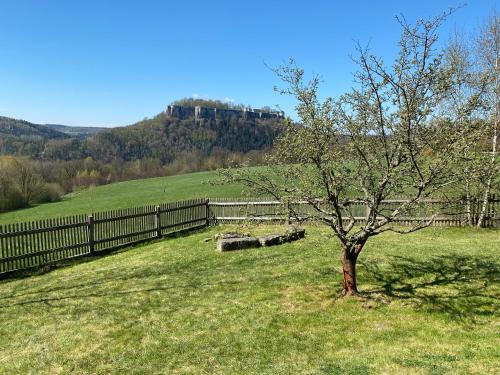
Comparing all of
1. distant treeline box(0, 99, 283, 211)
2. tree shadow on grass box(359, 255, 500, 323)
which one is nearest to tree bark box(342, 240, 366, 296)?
tree shadow on grass box(359, 255, 500, 323)

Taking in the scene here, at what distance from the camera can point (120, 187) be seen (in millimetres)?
60625

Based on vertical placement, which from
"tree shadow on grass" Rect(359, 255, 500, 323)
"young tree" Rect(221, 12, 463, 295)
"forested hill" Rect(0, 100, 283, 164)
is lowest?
"tree shadow on grass" Rect(359, 255, 500, 323)

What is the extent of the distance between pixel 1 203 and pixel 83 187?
28.5m

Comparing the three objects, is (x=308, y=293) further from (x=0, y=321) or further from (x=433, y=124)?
(x=0, y=321)

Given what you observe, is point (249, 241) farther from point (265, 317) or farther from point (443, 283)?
point (443, 283)

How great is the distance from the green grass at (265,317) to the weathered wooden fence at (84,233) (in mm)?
1311

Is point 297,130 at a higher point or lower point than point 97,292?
higher

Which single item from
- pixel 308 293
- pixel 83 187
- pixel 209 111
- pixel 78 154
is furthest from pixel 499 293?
pixel 209 111

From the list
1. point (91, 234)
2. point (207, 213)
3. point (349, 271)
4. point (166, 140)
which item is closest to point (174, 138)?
point (166, 140)

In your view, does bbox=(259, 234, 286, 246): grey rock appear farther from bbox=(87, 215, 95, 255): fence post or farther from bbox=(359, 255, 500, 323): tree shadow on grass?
bbox=(87, 215, 95, 255): fence post

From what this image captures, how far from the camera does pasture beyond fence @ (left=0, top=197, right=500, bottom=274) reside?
41.6 feet

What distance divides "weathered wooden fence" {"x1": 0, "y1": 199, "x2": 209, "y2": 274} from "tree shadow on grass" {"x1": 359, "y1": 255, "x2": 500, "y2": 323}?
9.90 metres

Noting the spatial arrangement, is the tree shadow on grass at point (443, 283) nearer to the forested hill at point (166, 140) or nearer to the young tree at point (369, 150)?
the young tree at point (369, 150)

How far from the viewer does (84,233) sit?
571 inches
